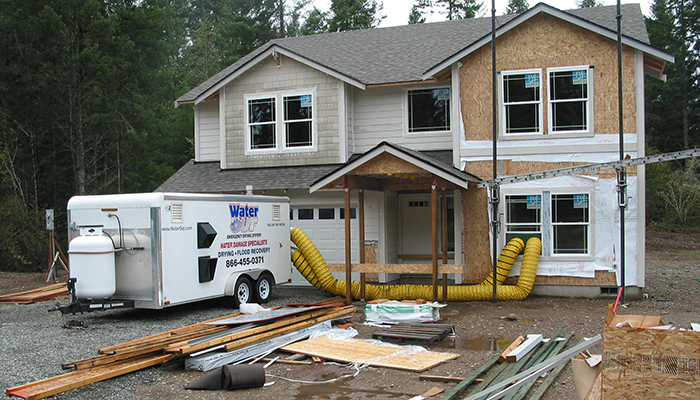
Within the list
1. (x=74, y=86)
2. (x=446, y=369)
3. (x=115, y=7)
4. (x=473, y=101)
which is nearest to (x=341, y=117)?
(x=473, y=101)

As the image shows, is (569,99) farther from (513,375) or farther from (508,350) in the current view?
(513,375)

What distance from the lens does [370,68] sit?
1752 centimetres

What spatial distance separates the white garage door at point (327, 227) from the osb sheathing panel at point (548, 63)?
422 centimetres

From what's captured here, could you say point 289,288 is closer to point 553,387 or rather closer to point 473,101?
point 473,101

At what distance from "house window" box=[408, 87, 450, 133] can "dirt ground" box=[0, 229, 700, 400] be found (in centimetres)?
498

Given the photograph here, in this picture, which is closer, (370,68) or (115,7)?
(370,68)

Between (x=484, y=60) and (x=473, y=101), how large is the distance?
1.03 m

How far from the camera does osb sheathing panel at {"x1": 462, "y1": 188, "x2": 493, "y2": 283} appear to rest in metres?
15.0

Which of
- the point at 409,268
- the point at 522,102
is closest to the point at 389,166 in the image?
the point at 409,268

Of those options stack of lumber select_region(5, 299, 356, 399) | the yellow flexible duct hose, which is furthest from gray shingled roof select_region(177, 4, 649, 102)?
stack of lumber select_region(5, 299, 356, 399)

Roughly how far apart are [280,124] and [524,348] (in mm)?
10350

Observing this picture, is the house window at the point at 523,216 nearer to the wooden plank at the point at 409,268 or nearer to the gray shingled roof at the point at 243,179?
the wooden plank at the point at 409,268

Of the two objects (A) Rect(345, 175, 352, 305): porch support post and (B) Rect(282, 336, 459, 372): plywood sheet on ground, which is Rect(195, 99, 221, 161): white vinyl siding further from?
(B) Rect(282, 336, 459, 372): plywood sheet on ground

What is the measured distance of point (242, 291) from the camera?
45.4ft
